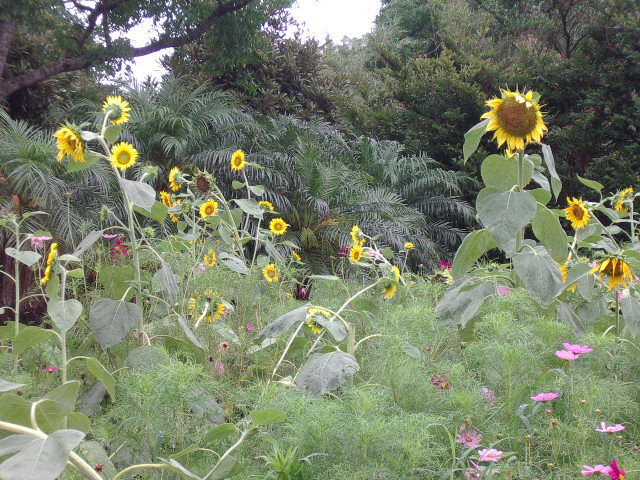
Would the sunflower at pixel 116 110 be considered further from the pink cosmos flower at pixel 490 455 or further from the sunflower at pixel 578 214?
the sunflower at pixel 578 214

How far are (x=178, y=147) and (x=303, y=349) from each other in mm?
4958

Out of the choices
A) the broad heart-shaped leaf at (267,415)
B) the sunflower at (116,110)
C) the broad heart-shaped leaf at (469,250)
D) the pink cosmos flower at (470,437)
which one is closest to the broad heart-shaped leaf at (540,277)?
the broad heart-shaped leaf at (469,250)

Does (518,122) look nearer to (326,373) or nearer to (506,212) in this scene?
(506,212)

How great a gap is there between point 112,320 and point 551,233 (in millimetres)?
1179

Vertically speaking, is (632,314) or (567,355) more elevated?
(632,314)

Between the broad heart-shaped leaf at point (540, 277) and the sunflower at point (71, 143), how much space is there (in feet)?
3.85

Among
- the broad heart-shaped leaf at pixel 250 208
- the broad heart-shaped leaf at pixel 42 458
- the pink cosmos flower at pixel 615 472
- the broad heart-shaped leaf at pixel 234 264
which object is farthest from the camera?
the broad heart-shaped leaf at pixel 250 208

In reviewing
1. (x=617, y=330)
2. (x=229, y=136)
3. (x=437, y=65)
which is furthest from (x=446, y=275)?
(x=437, y=65)

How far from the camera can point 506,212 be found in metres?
1.59

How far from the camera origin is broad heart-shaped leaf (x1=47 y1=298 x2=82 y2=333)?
138 cm

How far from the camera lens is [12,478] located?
27.5 inches

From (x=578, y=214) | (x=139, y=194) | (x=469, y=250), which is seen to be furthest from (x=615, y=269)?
(x=139, y=194)

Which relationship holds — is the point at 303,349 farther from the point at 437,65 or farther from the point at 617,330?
the point at 437,65

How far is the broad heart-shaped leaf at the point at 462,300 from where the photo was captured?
1774mm
